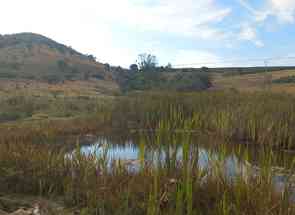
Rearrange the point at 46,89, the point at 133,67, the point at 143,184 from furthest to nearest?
the point at 133,67 → the point at 46,89 → the point at 143,184

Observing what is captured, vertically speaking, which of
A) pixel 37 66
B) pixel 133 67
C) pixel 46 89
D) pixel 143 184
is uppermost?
pixel 37 66

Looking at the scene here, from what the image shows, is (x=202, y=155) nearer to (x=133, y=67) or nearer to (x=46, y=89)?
(x=46, y=89)

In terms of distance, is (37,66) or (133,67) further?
(37,66)

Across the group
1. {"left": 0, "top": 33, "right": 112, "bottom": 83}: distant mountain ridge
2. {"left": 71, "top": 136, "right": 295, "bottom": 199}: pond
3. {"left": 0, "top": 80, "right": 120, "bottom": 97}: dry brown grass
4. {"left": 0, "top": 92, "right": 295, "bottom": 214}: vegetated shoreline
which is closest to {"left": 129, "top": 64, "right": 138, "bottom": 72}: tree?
{"left": 0, "top": 80, "right": 120, "bottom": 97}: dry brown grass

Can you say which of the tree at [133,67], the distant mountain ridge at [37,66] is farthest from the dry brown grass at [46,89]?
the tree at [133,67]

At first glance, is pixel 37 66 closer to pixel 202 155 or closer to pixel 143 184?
pixel 202 155

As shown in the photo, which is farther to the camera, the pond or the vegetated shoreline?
the pond

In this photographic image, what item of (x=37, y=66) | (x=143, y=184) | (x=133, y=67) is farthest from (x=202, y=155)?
(x=37, y=66)

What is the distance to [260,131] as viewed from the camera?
12109 millimetres

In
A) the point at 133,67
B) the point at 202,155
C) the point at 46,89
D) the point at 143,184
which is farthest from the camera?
the point at 133,67

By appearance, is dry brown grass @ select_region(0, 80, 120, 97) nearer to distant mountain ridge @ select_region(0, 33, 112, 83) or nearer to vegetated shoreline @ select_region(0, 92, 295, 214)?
distant mountain ridge @ select_region(0, 33, 112, 83)

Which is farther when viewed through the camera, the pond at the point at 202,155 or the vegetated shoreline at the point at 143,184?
the pond at the point at 202,155

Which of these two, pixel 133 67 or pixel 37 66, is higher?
pixel 37 66

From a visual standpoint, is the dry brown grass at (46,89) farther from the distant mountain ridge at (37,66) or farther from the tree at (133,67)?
the tree at (133,67)
